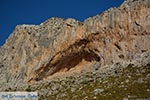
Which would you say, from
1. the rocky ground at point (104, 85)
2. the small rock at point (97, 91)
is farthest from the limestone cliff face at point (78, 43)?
the small rock at point (97, 91)

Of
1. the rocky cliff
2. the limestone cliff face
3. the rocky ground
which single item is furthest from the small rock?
the limestone cliff face

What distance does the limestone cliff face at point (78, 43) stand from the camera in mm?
77438

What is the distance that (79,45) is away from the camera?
85312mm

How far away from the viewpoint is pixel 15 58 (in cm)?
10162

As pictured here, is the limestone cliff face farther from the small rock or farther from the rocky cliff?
the small rock

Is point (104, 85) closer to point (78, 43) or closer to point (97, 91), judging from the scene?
point (97, 91)

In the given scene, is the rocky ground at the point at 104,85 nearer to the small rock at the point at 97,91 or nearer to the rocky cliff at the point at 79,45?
the small rock at the point at 97,91

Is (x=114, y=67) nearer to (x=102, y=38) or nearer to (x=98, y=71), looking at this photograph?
(x=98, y=71)

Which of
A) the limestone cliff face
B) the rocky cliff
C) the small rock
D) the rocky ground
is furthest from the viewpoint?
the limestone cliff face

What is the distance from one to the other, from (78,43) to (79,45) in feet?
1.67

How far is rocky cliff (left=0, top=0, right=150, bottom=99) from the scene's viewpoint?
7694 centimetres

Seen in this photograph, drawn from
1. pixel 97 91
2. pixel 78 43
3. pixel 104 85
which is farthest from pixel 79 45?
pixel 97 91

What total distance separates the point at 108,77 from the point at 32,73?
97.0ft

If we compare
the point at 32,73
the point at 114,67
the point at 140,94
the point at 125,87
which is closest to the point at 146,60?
the point at 114,67
